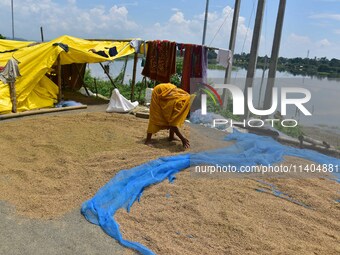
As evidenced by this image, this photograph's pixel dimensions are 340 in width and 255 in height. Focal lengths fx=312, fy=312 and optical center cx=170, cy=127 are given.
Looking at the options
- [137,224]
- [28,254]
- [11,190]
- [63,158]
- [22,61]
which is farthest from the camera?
[22,61]

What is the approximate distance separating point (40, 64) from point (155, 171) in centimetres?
476

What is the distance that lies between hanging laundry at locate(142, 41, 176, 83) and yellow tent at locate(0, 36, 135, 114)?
51 cm

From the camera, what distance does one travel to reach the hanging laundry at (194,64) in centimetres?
721

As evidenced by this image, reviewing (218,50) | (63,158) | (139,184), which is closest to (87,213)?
(139,184)

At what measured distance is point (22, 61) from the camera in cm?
674

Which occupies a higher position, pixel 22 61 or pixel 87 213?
pixel 22 61

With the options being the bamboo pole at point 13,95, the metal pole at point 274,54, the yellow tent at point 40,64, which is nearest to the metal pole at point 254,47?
the metal pole at point 274,54

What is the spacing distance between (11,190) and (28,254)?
1.09 metres

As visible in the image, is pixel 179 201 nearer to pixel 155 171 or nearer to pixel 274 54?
pixel 155 171

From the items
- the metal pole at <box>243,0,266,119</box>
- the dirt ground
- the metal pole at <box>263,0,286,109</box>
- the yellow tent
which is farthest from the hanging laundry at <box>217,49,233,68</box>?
the dirt ground

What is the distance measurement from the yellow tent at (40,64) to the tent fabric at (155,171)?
4.06 meters

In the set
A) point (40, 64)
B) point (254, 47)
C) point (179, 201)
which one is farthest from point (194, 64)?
point (179, 201)

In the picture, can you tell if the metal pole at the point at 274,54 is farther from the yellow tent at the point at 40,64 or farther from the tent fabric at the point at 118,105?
the yellow tent at the point at 40,64

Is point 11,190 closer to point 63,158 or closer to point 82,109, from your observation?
point 63,158
